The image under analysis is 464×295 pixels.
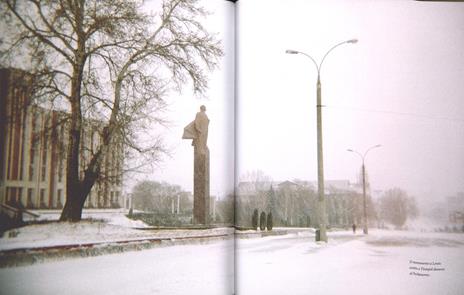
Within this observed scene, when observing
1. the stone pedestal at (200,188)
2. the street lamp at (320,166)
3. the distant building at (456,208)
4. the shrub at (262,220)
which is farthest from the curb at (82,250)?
the distant building at (456,208)

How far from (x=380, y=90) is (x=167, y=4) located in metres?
2.35

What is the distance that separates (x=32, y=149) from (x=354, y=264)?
10.3ft

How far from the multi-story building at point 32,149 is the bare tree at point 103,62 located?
6cm

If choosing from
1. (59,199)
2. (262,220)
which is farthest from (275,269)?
(59,199)

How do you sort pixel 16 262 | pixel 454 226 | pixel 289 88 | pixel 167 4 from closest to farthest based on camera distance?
pixel 16 262 → pixel 454 226 → pixel 167 4 → pixel 289 88

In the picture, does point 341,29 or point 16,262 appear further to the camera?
point 341,29

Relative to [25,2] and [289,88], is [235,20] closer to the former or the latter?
[289,88]

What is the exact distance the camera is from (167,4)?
446 centimetres

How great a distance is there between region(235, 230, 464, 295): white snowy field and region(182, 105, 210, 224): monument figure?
57cm

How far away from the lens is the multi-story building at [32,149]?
11.0ft

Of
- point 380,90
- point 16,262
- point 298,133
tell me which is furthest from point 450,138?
point 16,262

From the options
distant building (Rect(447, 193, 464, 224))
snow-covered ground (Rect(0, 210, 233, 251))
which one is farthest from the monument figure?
distant building (Rect(447, 193, 464, 224))

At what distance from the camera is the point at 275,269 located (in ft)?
14.9

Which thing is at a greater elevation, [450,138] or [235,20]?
[235,20]
